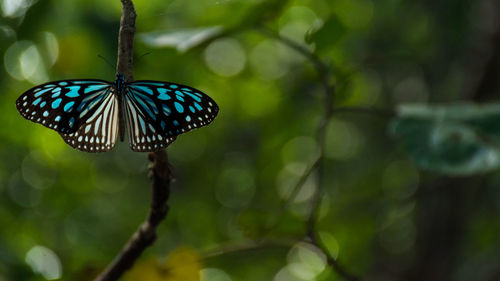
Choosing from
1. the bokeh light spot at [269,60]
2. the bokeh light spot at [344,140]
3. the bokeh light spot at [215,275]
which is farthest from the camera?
the bokeh light spot at [344,140]

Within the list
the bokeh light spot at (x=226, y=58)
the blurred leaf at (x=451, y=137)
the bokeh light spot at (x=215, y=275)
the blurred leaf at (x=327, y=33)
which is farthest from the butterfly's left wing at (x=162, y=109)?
the bokeh light spot at (x=215, y=275)

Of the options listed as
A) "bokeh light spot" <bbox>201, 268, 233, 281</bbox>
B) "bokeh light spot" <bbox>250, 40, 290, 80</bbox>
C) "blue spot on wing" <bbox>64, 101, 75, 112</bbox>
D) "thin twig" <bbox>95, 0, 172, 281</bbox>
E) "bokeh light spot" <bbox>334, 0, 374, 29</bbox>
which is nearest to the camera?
"thin twig" <bbox>95, 0, 172, 281</bbox>

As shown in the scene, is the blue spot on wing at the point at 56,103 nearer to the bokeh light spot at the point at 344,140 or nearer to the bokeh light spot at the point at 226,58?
the bokeh light spot at the point at 226,58

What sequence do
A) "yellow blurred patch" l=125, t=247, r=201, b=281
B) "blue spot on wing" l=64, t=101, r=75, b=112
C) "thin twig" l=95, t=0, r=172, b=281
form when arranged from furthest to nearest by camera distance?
"yellow blurred patch" l=125, t=247, r=201, b=281, "blue spot on wing" l=64, t=101, r=75, b=112, "thin twig" l=95, t=0, r=172, b=281

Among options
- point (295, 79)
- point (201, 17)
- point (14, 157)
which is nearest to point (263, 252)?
point (295, 79)

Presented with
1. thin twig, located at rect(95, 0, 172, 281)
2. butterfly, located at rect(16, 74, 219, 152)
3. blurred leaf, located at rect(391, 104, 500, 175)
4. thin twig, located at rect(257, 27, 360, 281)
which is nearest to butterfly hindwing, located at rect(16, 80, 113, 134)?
butterfly, located at rect(16, 74, 219, 152)

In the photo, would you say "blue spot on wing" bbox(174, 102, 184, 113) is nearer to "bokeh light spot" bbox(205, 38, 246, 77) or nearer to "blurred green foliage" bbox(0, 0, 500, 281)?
"blurred green foliage" bbox(0, 0, 500, 281)

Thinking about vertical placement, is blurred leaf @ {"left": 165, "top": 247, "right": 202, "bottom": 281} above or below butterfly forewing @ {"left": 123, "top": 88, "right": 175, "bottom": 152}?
below
